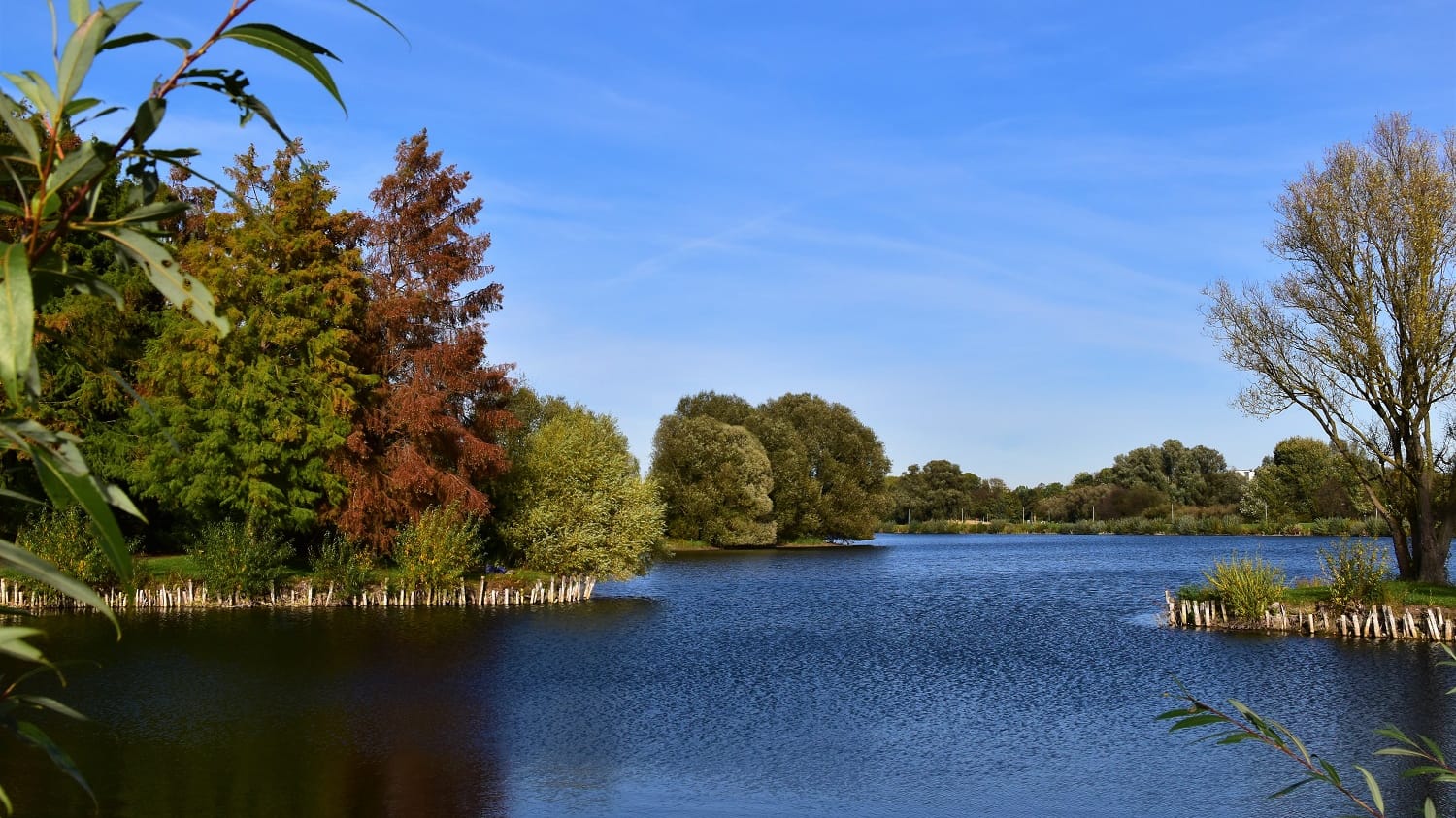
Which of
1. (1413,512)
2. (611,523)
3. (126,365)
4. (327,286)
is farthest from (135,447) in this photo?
(1413,512)

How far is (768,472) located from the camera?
67.7 meters

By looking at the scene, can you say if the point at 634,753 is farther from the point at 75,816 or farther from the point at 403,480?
the point at 403,480

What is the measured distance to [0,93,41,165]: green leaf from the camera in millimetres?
1087

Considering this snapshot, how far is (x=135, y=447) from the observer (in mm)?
30156

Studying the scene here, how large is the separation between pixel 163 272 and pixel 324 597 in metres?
30.3

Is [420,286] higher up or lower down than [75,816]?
higher up

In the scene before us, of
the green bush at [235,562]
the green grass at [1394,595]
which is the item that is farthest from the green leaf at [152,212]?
the green bush at [235,562]

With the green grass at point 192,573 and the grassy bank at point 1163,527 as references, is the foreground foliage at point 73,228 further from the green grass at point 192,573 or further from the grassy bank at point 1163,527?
the grassy bank at point 1163,527

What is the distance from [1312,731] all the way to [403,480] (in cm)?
2410

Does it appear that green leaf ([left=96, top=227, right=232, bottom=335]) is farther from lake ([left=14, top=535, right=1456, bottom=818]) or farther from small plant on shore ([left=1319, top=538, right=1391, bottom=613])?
small plant on shore ([left=1319, top=538, right=1391, bottom=613])

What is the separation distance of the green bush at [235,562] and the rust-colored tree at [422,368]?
2.65 m

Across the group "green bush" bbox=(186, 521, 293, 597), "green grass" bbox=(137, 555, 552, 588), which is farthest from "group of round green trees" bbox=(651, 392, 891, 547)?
"green bush" bbox=(186, 521, 293, 597)

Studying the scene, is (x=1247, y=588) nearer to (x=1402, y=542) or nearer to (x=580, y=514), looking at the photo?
(x=1402, y=542)

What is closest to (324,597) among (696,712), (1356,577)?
(696,712)
